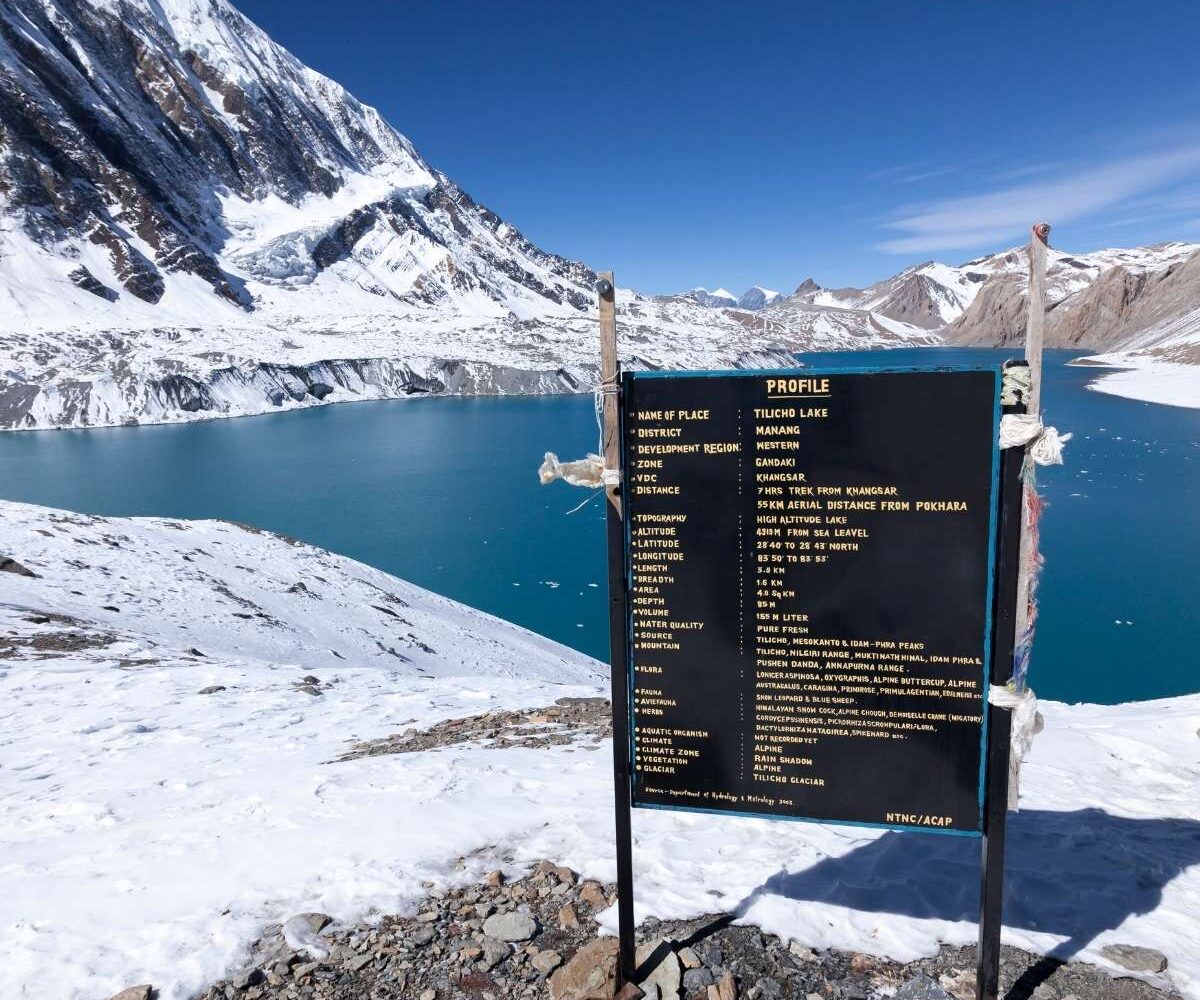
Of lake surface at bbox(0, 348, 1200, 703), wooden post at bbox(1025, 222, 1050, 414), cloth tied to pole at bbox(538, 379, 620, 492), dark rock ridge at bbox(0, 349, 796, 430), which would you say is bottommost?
lake surface at bbox(0, 348, 1200, 703)

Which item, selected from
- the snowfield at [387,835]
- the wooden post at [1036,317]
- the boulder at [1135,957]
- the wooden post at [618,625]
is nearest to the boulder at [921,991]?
the snowfield at [387,835]

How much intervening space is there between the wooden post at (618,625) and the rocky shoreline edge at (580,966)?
14.3 inches

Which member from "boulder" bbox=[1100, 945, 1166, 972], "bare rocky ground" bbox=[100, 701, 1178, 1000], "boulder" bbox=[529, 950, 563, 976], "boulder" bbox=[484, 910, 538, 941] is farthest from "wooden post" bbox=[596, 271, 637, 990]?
"boulder" bbox=[1100, 945, 1166, 972]

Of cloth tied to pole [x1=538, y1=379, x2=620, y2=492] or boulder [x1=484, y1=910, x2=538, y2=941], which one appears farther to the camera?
boulder [x1=484, y1=910, x2=538, y2=941]

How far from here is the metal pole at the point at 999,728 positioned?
13.3ft

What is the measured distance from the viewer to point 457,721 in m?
10.7

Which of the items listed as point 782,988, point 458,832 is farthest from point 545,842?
point 782,988

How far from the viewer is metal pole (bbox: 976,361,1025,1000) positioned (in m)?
4.04

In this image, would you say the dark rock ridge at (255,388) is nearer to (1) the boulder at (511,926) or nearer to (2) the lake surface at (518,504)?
(2) the lake surface at (518,504)

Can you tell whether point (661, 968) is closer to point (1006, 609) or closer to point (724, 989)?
point (724, 989)

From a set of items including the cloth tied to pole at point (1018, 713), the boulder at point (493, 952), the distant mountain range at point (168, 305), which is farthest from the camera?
the distant mountain range at point (168, 305)

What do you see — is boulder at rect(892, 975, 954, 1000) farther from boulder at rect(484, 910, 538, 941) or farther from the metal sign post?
boulder at rect(484, 910, 538, 941)

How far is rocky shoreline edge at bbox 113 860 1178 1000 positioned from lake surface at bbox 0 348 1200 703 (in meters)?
4.21

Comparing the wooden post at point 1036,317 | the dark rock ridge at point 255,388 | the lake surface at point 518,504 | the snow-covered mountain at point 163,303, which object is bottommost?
the lake surface at point 518,504
